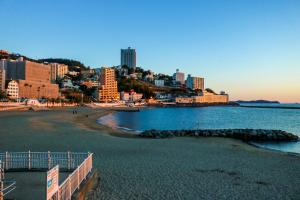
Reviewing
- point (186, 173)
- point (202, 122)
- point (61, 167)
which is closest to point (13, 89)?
point (202, 122)

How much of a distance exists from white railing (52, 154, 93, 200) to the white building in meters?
137

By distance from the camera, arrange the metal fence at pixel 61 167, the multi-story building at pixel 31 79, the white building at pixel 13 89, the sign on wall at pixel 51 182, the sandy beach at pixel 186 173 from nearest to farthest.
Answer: the sign on wall at pixel 51 182 → the metal fence at pixel 61 167 → the sandy beach at pixel 186 173 → the white building at pixel 13 89 → the multi-story building at pixel 31 79

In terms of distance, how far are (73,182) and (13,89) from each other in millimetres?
142373

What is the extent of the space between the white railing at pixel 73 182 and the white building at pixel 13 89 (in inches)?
5375

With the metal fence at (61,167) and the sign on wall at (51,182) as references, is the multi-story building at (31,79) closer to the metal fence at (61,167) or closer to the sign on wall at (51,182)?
the metal fence at (61,167)

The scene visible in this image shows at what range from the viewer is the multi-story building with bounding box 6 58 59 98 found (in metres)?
147

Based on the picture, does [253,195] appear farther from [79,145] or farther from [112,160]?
[79,145]

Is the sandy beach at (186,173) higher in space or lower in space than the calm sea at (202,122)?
higher

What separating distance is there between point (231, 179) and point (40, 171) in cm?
773

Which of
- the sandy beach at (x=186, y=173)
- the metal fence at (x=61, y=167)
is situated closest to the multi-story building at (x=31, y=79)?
the sandy beach at (x=186, y=173)

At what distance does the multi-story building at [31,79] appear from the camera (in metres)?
147

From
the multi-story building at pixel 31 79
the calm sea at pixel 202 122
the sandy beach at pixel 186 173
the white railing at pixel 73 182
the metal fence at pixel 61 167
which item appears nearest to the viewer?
the white railing at pixel 73 182

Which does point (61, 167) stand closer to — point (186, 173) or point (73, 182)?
point (73, 182)

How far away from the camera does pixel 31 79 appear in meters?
167
